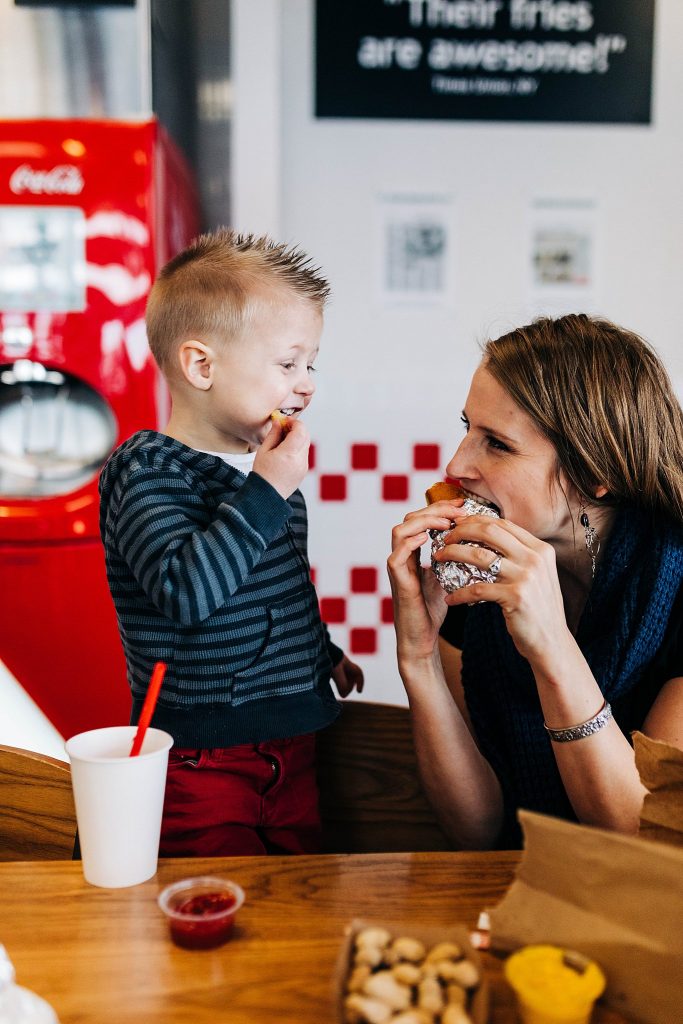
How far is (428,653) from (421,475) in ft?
5.31

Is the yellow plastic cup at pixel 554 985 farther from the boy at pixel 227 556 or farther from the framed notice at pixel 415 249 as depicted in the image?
the framed notice at pixel 415 249

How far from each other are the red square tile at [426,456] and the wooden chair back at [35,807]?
76.3 inches

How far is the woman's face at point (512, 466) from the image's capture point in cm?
147

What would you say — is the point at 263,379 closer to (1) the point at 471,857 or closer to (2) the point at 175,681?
(2) the point at 175,681

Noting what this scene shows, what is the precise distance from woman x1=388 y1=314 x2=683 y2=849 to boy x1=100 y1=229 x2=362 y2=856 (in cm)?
21

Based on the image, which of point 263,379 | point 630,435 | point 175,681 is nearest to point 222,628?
point 175,681

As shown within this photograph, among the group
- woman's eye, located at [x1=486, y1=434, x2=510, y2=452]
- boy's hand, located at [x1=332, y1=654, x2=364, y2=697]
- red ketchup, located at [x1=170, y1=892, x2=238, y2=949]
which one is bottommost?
boy's hand, located at [x1=332, y1=654, x2=364, y2=697]

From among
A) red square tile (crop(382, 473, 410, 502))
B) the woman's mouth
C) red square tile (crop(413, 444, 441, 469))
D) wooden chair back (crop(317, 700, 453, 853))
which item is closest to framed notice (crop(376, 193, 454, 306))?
Result: red square tile (crop(413, 444, 441, 469))

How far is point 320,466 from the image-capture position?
9.82ft

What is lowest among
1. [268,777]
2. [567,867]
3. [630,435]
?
[268,777]

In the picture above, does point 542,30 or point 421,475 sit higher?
point 542,30

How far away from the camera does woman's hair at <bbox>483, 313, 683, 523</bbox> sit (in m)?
1.44

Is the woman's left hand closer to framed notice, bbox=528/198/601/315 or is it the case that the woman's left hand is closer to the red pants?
the red pants

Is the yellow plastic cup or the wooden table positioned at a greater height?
the yellow plastic cup
